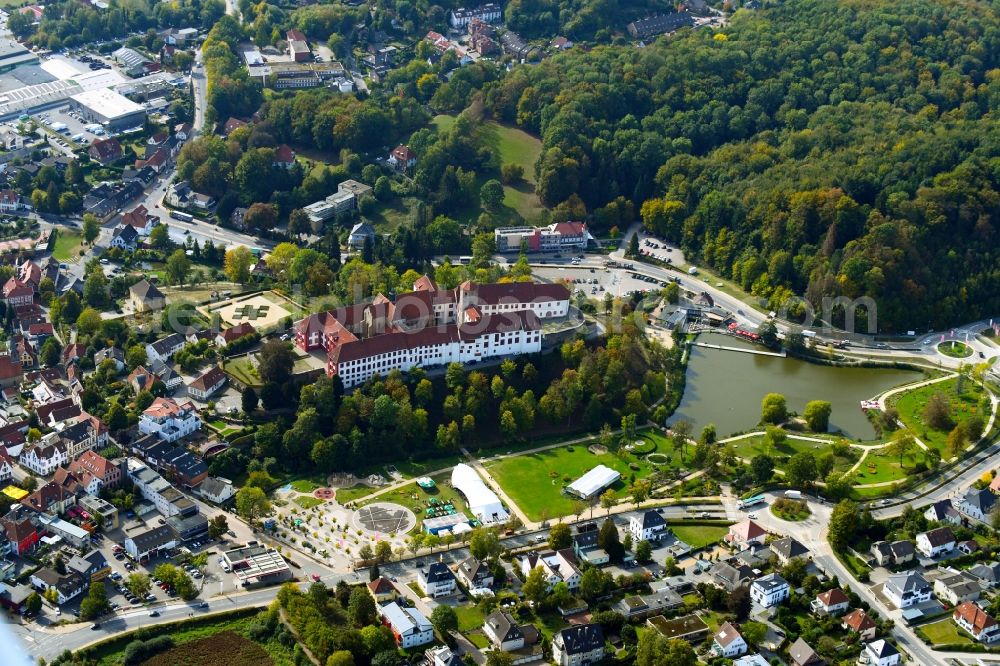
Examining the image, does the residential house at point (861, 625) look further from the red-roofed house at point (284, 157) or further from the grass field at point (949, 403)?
the red-roofed house at point (284, 157)

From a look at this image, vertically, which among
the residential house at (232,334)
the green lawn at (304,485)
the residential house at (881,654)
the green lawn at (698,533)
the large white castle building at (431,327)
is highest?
the large white castle building at (431,327)

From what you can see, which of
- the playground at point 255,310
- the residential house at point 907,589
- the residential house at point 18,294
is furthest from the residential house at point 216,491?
the residential house at point 907,589

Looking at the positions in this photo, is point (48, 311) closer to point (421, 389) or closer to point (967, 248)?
point (421, 389)

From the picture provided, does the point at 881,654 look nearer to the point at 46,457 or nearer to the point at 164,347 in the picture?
the point at 46,457

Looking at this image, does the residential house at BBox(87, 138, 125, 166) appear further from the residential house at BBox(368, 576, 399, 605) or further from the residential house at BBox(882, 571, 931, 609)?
the residential house at BBox(882, 571, 931, 609)

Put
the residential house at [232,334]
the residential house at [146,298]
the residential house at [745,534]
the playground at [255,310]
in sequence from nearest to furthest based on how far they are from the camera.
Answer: the residential house at [745,534], the residential house at [232,334], the playground at [255,310], the residential house at [146,298]

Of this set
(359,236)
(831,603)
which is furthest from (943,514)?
(359,236)
